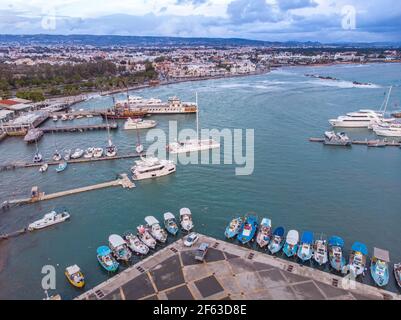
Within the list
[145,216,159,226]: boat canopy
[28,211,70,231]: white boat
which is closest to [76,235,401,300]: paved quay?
[145,216,159,226]: boat canopy

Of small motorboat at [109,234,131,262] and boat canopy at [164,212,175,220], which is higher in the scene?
boat canopy at [164,212,175,220]

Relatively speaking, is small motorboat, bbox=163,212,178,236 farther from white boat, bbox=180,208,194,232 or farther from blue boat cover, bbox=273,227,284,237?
blue boat cover, bbox=273,227,284,237

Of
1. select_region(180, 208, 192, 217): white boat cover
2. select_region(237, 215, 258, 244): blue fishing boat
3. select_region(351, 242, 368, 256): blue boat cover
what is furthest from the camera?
select_region(180, 208, 192, 217): white boat cover

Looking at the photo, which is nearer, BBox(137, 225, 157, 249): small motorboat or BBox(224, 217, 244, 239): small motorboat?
BBox(137, 225, 157, 249): small motorboat

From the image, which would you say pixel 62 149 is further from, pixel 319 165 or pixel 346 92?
pixel 346 92

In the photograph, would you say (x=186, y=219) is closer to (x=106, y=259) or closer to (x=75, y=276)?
(x=106, y=259)

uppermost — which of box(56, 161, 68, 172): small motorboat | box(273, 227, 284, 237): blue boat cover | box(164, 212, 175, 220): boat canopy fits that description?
box(56, 161, 68, 172): small motorboat

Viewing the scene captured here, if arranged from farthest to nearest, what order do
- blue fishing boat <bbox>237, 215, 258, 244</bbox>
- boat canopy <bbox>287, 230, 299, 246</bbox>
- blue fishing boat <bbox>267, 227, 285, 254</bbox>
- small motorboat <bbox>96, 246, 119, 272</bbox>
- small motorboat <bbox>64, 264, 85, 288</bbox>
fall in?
blue fishing boat <bbox>237, 215, 258, 244</bbox>
boat canopy <bbox>287, 230, 299, 246</bbox>
blue fishing boat <bbox>267, 227, 285, 254</bbox>
small motorboat <bbox>96, 246, 119, 272</bbox>
small motorboat <bbox>64, 264, 85, 288</bbox>
